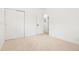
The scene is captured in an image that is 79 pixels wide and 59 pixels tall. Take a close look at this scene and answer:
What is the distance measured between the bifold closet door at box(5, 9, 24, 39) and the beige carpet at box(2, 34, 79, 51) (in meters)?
0.14

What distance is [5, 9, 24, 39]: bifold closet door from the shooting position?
2.22m

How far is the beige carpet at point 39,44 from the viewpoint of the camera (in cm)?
227

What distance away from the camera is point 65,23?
88.8 inches

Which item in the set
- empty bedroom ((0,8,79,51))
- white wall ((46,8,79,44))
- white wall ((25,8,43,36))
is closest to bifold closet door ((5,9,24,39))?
empty bedroom ((0,8,79,51))

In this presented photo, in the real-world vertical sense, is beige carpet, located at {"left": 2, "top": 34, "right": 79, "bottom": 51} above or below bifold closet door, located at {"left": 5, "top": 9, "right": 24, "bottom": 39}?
below

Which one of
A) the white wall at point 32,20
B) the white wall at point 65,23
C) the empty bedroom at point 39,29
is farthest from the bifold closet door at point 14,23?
the white wall at point 65,23

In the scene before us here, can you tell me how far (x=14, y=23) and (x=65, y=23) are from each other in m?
1.14


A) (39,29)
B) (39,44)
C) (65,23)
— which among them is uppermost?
(65,23)

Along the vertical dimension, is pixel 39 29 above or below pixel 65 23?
below

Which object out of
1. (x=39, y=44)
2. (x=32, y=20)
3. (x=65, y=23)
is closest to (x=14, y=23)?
(x=32, y=20)

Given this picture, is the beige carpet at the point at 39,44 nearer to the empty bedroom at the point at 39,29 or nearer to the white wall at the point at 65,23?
the empty bedroom at the point at 39,29

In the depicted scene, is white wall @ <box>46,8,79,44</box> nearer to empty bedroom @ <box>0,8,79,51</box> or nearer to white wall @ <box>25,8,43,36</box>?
empty bedroom @ <box>0,8,79,51</box>

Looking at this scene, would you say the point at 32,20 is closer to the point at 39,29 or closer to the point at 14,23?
the point at 39,29
